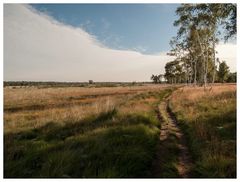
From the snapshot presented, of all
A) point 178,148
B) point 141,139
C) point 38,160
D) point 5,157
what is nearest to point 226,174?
point 178,148

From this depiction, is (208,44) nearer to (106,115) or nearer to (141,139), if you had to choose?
(106,115)

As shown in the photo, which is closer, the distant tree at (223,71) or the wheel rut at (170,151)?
the wheel rut at (170,151)

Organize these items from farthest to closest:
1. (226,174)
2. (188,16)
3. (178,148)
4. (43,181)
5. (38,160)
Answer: (188,16) → (178,148) → (38,160) → (226,174) → (43,181)

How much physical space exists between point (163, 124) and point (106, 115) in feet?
10.3

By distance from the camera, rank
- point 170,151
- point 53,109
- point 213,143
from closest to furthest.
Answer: point 213,143
point 170,151
point 53,109

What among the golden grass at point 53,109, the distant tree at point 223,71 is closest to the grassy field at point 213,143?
the golden grass at point 53,109

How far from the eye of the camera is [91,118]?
1138 cm

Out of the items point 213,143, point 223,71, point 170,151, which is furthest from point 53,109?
point 223,71

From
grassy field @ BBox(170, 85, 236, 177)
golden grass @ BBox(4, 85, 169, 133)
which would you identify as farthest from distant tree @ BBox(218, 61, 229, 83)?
grassy field @ BBox(170, 85, 236, 177)

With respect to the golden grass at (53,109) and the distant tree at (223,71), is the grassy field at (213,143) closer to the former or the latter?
the golden grass at (53,109)

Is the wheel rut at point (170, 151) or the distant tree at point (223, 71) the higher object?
the distant tree at point (223, 71)

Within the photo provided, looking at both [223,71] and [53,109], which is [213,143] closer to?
[53,109]

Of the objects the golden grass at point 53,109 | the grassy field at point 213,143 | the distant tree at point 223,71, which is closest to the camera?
the grassy field at point 213,143

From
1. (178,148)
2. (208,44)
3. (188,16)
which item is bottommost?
(178,148)
